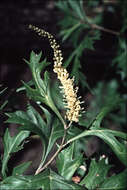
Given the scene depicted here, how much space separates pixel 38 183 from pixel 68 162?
0.14 metres

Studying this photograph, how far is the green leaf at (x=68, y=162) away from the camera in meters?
0.93

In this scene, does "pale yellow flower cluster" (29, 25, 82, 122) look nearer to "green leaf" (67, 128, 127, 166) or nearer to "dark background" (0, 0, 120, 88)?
"green leaf" (67, 128, 127, 166)

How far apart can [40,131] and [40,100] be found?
105mm

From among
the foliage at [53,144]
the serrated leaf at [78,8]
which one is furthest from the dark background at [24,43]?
the foliage at [53,144]

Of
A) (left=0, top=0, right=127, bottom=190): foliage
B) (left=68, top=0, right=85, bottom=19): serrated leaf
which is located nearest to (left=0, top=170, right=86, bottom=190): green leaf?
(left=0, top=0, right=127, bottom=190): foliage

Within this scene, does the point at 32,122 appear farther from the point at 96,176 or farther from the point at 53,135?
the point at 96,176

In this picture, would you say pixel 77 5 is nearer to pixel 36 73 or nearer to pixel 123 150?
pixel 36 73

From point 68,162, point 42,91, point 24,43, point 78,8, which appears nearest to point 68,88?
point 42,91

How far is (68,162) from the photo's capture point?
0.96m

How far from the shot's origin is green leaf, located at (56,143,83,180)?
0.93 metres

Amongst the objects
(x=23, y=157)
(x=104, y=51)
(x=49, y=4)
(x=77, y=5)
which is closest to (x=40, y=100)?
(x=77, y=5)

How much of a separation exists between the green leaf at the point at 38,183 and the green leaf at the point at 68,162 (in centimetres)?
5

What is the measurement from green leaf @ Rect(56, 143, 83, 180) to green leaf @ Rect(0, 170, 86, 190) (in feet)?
0.16

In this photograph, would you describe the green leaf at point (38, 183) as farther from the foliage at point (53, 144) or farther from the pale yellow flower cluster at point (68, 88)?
the pale yellow flower cluster at point (68, 88)
